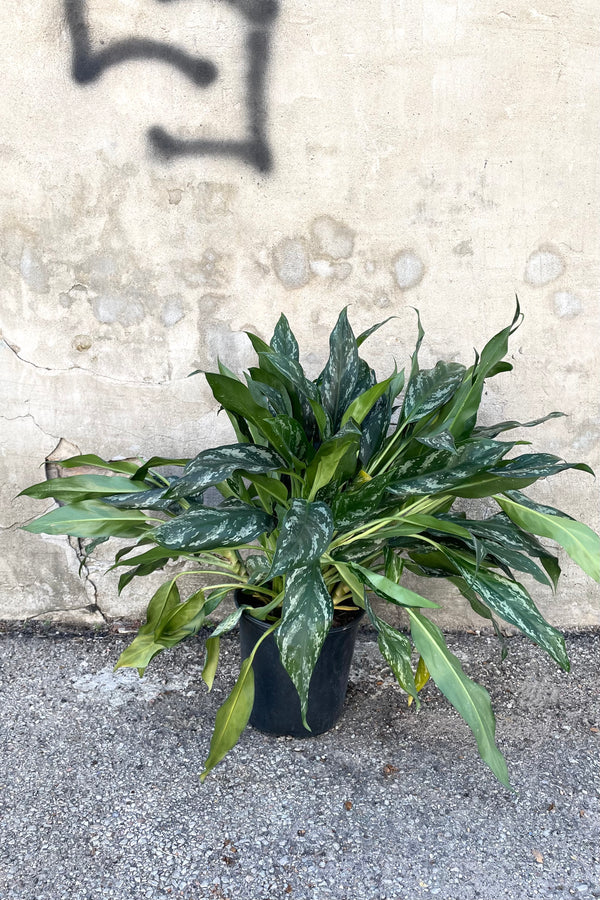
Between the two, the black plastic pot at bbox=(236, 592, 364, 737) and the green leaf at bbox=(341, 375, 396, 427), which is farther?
the black plastic pot at bbox=(236, 592, 364, 737)

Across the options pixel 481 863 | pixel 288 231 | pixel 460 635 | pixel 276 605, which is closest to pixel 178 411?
pixel 288 231

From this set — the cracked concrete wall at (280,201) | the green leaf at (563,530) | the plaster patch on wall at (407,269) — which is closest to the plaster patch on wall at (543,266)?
the cracked concrete wall at (280,201)

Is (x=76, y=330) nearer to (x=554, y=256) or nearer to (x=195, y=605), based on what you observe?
(x=195, y=605)

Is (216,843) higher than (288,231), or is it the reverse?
(288,231)

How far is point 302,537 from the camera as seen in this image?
1.28 meters

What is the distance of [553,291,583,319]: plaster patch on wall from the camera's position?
6.45 ft

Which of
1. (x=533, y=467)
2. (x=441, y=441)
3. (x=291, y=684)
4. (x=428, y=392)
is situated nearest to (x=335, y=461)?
(x=441, y=441)

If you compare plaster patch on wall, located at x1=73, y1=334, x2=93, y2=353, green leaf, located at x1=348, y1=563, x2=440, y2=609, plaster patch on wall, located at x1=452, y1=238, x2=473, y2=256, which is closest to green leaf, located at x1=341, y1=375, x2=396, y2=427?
green leaf, located at x1=348, y1=563, x2=440, y2=609

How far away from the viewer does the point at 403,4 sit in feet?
5.93

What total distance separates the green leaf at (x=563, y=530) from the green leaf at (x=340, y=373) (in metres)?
0.41

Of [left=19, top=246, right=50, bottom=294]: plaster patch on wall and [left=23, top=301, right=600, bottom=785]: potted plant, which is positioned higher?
[left=19, top=246, right=50, bottom=294]: plaster patch on wall

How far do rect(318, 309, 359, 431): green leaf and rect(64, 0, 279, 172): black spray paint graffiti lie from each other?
0.69 meters

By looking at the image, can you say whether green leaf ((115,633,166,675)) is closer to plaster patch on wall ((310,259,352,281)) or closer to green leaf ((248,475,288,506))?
green leaf ((248,475,288,506))

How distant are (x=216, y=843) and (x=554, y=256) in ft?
5.59
